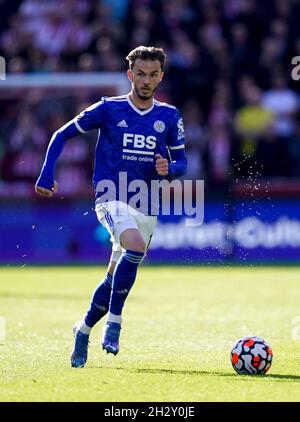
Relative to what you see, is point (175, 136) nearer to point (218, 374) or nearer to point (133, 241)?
point (133, 241)

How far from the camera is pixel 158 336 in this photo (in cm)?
990

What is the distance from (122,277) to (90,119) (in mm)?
1282

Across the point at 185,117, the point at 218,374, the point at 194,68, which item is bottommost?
the point at 218,374

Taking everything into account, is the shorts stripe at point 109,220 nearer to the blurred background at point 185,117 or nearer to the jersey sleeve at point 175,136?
the jersey sleeve at point 175,136

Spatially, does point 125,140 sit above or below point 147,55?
below

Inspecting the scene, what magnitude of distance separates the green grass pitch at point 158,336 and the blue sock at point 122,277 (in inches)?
17.9

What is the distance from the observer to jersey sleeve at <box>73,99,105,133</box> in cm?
835

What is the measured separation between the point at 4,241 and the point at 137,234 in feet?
38.6

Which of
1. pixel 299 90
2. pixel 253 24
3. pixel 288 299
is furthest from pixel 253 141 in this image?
pixel 288 299

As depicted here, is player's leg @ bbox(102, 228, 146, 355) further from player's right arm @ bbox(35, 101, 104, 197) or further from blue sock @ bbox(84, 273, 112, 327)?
player's right arm @ bbox(35, 101, 104, 197)

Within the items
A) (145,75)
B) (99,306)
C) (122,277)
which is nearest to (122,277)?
(122,277)

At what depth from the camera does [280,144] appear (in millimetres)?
19297

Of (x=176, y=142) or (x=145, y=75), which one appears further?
(x=176, y=142)

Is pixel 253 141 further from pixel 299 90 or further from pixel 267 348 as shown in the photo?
pixel 267 348
